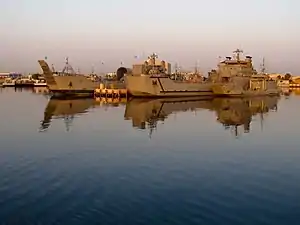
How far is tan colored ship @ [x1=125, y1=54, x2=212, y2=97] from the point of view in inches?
2105

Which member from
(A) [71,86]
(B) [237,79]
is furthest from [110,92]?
(B) [237,79]

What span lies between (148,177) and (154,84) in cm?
4291

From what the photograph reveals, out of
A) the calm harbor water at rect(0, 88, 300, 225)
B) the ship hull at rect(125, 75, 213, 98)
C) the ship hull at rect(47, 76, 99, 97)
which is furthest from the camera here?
the ship hull at rect(47, 76, 99, 97)

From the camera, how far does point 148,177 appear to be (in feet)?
36.6

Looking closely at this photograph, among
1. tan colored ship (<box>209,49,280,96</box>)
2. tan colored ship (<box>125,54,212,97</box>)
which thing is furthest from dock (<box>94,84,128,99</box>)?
tan colored ship (<box>209,49,280,96</box>)

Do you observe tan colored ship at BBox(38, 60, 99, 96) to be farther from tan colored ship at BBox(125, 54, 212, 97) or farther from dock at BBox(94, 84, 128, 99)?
tan colored ship at BBox(125, 54, 212, 97)

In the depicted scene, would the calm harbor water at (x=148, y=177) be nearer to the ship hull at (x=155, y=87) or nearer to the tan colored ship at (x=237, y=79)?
the ship hull at (x=155, y=87)

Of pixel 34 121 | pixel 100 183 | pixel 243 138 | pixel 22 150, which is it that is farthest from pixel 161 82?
pixel 100 183

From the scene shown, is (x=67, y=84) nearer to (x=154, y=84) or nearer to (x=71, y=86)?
(x=71, y=86)

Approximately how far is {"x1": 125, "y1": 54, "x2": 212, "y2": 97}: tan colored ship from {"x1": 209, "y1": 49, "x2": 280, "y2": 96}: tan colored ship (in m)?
3.81

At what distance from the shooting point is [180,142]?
1748 centimetres

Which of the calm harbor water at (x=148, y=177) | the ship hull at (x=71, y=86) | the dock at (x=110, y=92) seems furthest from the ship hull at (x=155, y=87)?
the calm harbor water at (x=148, y=177)

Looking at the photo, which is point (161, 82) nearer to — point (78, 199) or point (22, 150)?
point (22, 150)

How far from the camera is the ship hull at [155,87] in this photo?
2103 inches
